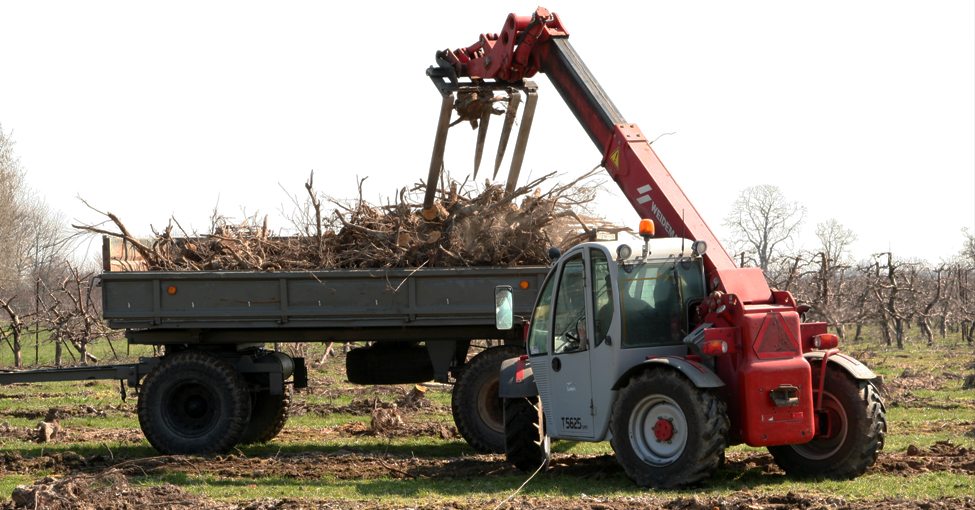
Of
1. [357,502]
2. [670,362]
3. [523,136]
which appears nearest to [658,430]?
[670,362]

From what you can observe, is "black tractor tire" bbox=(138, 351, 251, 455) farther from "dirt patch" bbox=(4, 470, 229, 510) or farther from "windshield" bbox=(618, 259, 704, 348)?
"windshield" bbox=(618, 259, 704, 348)

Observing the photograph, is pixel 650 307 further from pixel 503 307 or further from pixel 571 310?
pixel 503 307

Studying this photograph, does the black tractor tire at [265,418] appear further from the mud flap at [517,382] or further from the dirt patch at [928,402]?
the dirt patch at [928,402]

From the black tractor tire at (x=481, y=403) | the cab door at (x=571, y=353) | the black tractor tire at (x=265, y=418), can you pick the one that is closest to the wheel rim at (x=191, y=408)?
the black tractor tire at (x=265, y=418)

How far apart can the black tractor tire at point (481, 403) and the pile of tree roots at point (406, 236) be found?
109 cm

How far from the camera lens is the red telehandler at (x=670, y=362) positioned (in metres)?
5.81

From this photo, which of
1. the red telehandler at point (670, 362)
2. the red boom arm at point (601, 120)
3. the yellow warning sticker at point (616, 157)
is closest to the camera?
the red telehandler at point (670, 362)

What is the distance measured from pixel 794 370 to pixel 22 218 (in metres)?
49.4

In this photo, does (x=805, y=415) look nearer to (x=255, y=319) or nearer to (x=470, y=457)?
(x=470, y=457)

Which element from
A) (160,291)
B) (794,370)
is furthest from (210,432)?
(794,370)

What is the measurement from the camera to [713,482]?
6262 millimetres

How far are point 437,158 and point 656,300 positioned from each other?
3.64m

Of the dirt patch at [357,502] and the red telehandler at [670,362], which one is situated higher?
the red telehandler at [670,362]

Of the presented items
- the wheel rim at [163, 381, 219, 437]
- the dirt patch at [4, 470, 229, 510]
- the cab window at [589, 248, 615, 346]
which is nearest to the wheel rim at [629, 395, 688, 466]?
the cab window at [589, 248, 615, 346]
